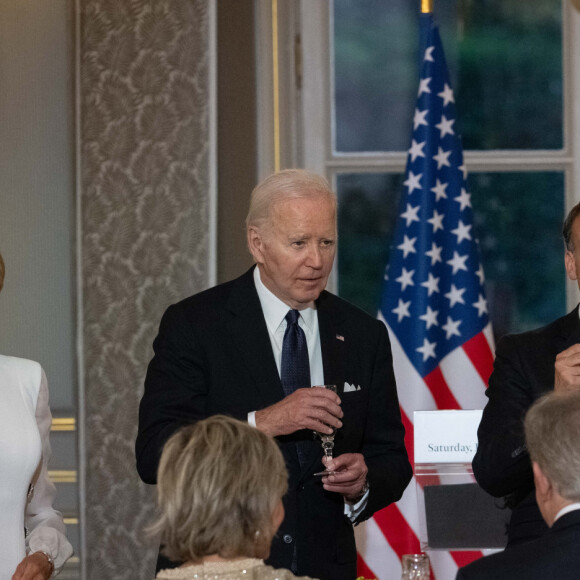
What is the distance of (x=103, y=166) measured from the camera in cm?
483

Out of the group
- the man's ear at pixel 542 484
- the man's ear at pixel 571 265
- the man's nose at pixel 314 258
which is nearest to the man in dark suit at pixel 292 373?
the man's nose at pixel 314 258

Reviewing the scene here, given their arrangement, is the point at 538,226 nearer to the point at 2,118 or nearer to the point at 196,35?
the point at 196,35

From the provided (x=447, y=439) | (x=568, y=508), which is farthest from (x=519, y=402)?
(x=568, y=508)

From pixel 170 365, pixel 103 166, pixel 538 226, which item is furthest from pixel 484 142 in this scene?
pixel 170 365

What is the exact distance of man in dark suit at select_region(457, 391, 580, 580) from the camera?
1993mm

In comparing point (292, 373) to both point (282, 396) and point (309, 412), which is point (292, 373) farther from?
point (309, 412)

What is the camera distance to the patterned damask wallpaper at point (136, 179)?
4809 mm

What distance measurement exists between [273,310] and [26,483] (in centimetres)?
88

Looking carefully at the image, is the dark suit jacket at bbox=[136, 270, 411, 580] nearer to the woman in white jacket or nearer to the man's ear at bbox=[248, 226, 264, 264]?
the man's ear at bbox=[248, 226, 264, 264]

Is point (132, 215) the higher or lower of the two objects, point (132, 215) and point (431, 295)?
the higher

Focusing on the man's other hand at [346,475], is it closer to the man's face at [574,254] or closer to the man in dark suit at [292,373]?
the man in dark suit at [292,373]

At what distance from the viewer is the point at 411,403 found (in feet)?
15.4

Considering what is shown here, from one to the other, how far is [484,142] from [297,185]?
270 centimetres

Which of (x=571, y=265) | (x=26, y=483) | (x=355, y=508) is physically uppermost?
(x=571, y=265)
